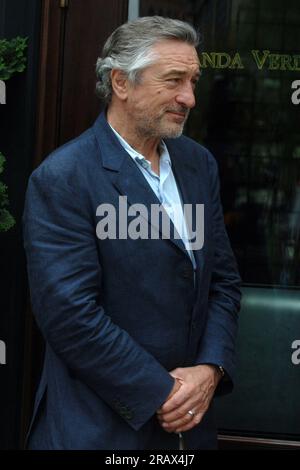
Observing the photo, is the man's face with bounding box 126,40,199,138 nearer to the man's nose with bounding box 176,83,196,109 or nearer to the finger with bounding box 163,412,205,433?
the man's nose with bounding box 176,83,196,109

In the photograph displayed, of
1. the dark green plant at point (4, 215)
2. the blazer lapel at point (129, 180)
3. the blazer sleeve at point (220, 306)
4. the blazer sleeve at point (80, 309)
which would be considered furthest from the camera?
the dark green plant at point (4, 215)

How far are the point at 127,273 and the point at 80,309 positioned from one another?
6.9 inches

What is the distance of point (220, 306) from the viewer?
256cm

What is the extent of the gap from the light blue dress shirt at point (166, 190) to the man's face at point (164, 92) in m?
0.07

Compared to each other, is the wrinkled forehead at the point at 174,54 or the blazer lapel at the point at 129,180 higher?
the wrinkled forehead at the point at 174,54

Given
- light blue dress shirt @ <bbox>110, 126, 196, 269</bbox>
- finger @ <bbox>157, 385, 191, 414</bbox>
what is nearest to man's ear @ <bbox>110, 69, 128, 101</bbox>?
light blue dress shirt @ <bbox>110, 126, 196, 269</bbox>

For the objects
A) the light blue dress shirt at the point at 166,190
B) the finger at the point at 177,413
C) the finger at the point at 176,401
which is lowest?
the finger at the point at 177,413

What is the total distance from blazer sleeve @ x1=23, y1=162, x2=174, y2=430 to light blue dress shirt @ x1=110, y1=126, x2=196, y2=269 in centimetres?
24

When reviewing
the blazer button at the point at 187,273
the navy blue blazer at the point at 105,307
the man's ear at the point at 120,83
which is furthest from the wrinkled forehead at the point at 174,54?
the blazer button at the point at 187,273

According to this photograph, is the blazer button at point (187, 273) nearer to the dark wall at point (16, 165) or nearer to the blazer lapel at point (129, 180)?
the blazer lapel at point (129, 180)

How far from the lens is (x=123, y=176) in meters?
2.36

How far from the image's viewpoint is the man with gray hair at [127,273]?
7.42 feet

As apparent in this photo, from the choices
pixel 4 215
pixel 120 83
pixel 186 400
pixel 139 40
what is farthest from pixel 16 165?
pixel 186 400
